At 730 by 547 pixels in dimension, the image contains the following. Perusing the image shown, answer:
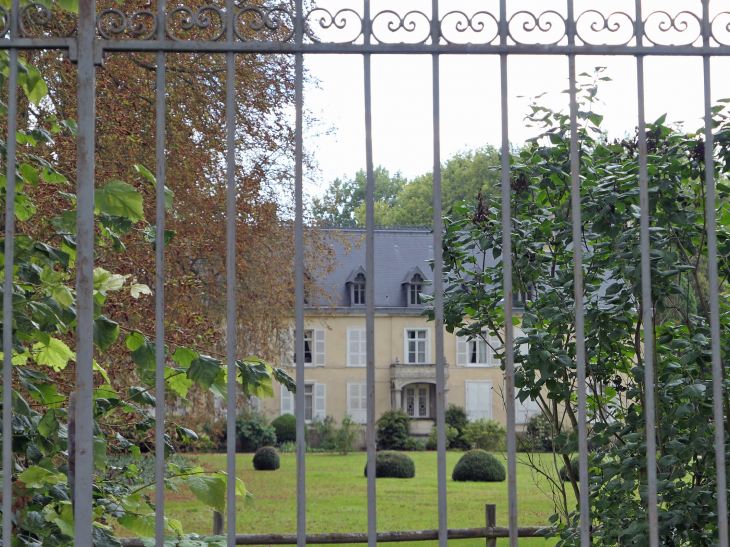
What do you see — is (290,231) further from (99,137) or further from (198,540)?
(198,540)

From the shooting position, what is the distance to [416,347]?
2381 centimetres

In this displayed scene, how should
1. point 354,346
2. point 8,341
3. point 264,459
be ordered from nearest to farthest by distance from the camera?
point 8,341
point 264,459
point 354,346

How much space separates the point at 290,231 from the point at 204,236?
2.28m

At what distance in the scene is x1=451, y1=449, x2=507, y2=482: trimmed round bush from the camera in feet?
42.5

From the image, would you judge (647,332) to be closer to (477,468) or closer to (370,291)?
(370,291)

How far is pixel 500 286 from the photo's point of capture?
323 centimetres

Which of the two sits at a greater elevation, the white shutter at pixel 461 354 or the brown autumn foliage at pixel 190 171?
the brown autumn foliage at pixel 190 171

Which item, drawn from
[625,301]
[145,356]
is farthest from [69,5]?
[625,301]

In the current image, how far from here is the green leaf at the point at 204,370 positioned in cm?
183

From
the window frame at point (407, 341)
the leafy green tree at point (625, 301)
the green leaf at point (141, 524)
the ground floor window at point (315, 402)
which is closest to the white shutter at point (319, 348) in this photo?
the ground floor window at point (315, 402)

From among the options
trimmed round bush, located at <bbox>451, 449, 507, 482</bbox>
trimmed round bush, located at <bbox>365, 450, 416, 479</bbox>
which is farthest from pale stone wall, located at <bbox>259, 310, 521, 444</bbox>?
trimmed round bush, located at <bbox>451, 449, 507, 482</bbox>

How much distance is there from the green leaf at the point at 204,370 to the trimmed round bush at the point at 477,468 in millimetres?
11816

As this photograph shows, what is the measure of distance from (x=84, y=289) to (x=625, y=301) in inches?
→ 79.4

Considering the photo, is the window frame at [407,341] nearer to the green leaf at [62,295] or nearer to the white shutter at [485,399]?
the white shutter at [485,399]
